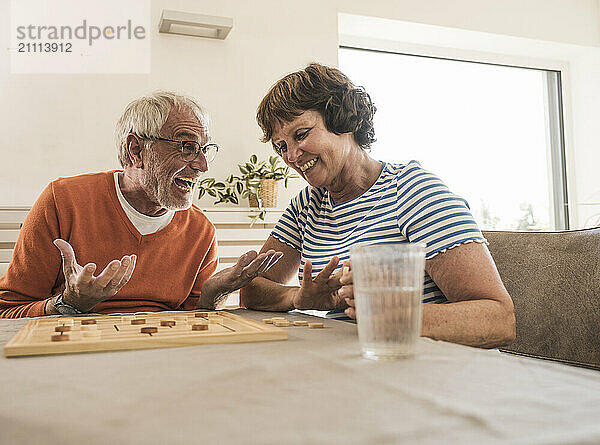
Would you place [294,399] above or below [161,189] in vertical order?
below

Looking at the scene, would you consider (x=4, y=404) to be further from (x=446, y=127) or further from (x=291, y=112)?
(x=446, y=127)

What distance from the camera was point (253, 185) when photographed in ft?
8.82

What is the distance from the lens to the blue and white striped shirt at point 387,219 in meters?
1.13

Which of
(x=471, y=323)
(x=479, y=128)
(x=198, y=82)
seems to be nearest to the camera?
(x=471, y=323)

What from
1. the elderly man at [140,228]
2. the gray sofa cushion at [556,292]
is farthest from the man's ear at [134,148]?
the gray sofa cushion at [556,292]

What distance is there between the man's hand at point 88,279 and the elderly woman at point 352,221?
344mm

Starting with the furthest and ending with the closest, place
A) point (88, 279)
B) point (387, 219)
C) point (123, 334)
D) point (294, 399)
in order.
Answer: point (387, 219), point (88, 279), point (123, 334), point (294, 399)

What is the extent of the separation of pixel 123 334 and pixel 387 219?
0.64 m

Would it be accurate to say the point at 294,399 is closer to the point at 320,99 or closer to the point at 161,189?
the point at 320,99

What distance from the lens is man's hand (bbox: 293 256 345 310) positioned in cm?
113

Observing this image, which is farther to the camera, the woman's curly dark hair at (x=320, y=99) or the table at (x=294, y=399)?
the woman's curly dark hair at (x=320, y=99)

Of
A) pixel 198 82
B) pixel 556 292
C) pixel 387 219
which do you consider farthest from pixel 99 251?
pixel 198 82

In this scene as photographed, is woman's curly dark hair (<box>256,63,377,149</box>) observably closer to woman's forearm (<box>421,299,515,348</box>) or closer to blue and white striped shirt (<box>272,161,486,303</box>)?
blue and white striped shirt (<box>272,161,486,303</box>)

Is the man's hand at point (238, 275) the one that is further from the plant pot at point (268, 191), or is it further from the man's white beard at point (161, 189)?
the plant pot at point (268, 191)
